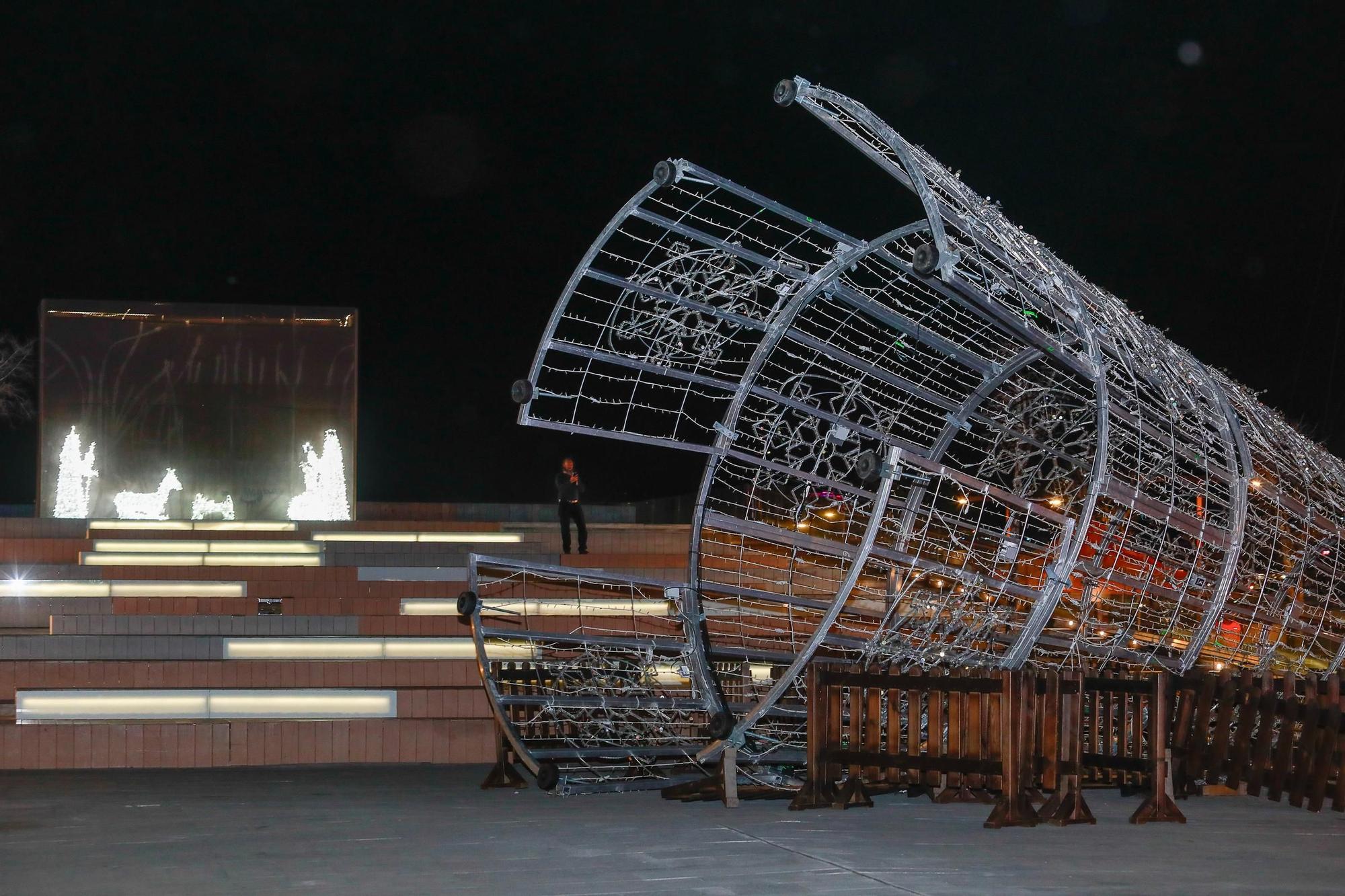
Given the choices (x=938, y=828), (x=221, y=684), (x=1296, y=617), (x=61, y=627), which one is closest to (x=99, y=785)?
(x=221, y=684)

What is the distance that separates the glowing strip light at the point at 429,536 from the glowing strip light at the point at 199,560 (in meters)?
0.87

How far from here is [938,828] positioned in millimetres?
7586

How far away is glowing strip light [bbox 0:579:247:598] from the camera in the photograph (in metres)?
14.9

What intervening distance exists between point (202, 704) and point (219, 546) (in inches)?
294

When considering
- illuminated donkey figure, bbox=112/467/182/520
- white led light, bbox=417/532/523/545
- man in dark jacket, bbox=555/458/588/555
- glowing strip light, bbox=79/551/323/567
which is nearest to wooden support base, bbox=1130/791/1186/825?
man in dark jacket, bbox=555/458/588/555

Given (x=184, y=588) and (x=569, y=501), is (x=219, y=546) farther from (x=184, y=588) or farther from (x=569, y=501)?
(x=569, y=501)

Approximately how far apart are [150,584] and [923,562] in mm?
9843

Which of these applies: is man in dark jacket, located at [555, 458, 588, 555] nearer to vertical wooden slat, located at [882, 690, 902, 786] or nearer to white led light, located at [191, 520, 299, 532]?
white led light, located at [191, 520, 299, 532]

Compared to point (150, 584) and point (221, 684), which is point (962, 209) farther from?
point (150, 584)

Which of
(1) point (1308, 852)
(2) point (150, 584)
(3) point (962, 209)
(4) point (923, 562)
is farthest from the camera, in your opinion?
(2) point (150, 584)

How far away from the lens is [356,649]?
42.3 ft

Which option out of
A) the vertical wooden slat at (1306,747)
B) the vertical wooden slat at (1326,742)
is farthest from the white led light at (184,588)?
the vertical wooden slat at (1326,742)

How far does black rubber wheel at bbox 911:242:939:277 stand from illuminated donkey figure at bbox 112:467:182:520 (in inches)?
709

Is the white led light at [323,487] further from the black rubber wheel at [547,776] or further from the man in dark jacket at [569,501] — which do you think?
the black rubber wheel at [547,776]
